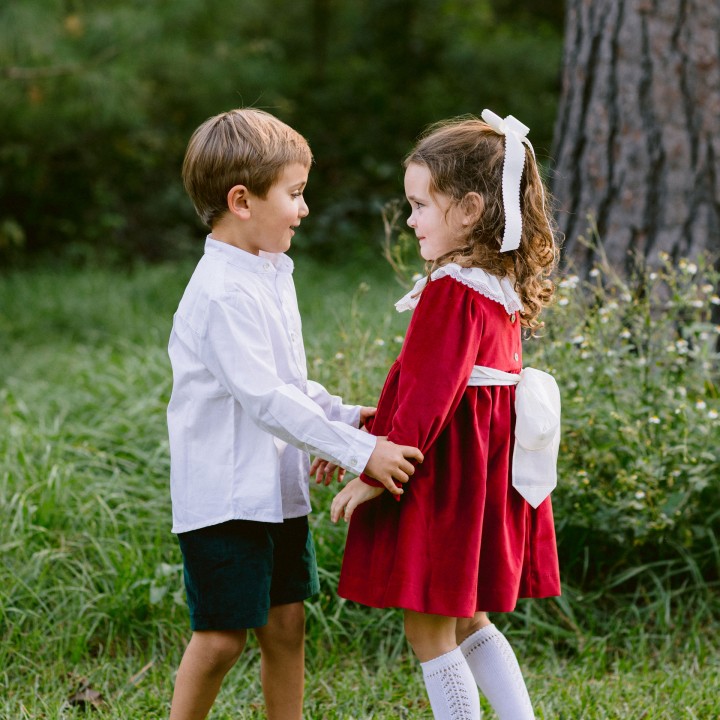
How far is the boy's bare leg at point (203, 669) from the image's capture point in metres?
2.06

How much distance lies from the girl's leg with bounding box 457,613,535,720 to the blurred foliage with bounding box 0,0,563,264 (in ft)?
22.7

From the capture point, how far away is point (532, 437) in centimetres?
207

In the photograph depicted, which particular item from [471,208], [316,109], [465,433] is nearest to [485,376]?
[465,433]

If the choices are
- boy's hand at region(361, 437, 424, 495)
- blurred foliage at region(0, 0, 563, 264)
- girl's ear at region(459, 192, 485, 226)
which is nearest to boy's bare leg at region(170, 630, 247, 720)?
boy's hand at region(361, 437, 424, 495)

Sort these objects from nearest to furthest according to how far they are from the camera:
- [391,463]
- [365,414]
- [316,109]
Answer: [391,463] < [365,414] < [316,109]

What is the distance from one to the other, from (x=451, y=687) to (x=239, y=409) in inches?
27.5

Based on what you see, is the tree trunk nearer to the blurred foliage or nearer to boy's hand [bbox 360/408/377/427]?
boy's hand [bbox 360/408/377/427]

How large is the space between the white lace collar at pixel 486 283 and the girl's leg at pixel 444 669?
650 mm

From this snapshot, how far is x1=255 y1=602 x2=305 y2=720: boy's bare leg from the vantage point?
2191 millimetres

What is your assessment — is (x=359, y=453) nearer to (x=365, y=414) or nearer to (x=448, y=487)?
(x=448, y=487)

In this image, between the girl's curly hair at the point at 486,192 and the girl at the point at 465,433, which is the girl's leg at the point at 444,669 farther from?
the girl's curly hair at the point at 486,192

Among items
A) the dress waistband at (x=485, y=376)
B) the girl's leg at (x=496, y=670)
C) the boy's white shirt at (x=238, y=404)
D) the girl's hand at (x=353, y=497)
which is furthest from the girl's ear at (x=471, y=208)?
the girl's leg at (x=496, y=670)

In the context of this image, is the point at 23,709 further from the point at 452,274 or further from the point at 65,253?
the point at 65,253

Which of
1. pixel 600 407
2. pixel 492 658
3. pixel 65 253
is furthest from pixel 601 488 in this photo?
pixel 65 253
